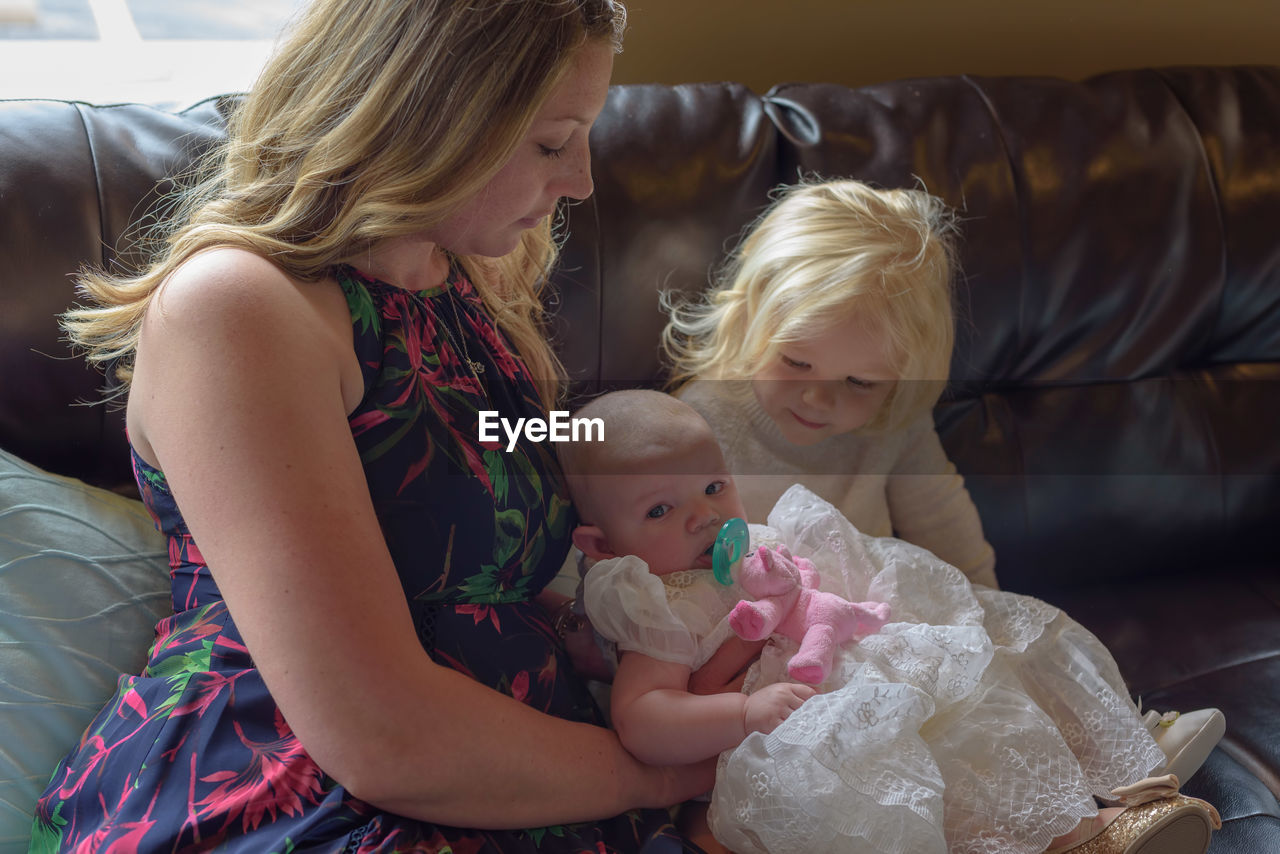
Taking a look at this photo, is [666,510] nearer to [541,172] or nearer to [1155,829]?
[541,172]

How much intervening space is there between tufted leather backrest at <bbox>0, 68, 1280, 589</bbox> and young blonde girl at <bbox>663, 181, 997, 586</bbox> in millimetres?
61

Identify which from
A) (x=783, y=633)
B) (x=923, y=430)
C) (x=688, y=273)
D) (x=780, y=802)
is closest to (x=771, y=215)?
(x=688, y=273)

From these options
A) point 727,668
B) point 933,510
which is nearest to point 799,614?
point 727,668

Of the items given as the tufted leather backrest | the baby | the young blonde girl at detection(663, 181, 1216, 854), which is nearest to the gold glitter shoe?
the baby

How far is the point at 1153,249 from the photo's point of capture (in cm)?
144

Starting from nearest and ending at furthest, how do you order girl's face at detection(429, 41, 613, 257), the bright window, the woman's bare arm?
1. the woman's bare arm
2. girl's face at detection(429, 41, 613, 257)
3. the bright window

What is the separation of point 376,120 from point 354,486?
0.96ft

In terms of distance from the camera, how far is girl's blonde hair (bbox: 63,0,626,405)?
80cm

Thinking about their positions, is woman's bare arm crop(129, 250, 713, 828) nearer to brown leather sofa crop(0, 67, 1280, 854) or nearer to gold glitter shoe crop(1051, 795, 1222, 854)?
brown leather sofa crop(0, 67, 1280, 854)

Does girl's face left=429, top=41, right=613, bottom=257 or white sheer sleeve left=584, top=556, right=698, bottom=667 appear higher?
girl's face left=429, top=41, right=613, bottom=257

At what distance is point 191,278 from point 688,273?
686 millimetres

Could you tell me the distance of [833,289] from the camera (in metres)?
1.20

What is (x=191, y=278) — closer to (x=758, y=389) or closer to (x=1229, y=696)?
(x=758, y=389)
